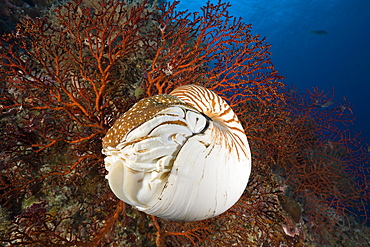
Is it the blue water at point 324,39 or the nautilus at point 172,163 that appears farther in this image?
the blue water at point 324,39

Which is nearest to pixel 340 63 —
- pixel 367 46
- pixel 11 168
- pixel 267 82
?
pixel 367 46

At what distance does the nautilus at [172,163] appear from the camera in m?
1.12

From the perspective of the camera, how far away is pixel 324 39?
4425 cm

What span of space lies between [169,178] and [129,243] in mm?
1952

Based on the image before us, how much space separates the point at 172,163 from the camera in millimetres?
1152

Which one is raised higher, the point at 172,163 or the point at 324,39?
the point at 324,39

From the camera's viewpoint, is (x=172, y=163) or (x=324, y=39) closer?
(x=172, y=163)

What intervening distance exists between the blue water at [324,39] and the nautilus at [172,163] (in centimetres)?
3350

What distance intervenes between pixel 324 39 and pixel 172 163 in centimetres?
5731

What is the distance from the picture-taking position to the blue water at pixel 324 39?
33.3m

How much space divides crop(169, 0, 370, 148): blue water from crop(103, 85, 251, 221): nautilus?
3350 centimetres

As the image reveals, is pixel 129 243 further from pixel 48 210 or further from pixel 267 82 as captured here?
pixel 267 82

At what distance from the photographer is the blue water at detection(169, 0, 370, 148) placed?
33.3 m

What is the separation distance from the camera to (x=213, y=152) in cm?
119
